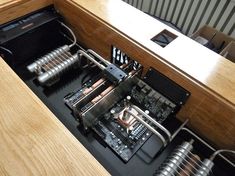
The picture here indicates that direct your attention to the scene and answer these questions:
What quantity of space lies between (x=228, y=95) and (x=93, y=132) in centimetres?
46

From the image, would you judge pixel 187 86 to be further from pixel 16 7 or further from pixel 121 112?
pixel 16 7

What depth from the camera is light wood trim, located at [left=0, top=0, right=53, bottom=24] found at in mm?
859

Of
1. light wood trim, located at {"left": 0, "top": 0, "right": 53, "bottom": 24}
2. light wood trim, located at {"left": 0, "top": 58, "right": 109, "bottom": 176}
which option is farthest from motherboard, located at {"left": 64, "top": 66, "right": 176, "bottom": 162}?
light wood trim, located at {"left": 0, "top": 0, "right": 53, "bottom": 24}

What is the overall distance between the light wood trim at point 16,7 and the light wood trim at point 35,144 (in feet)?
1.39

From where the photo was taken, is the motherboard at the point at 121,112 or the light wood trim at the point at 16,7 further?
the light wood trim at the point at 16,7

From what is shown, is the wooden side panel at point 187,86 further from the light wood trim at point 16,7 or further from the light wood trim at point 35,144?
the light wood trim at point 35,144

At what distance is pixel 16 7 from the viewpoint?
89 centimetres

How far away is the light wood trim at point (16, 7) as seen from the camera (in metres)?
0.86

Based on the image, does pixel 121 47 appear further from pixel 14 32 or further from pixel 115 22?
pixel 14 32

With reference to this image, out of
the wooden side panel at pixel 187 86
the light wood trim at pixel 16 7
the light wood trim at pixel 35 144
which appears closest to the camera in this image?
the light wood trim at pixel 35 144

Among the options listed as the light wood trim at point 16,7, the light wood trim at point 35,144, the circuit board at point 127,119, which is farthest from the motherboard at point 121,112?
the light wood trim at point 16,7

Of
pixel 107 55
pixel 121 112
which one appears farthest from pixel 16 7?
pixel 121 112

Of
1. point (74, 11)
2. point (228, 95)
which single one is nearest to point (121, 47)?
point (74, 11)

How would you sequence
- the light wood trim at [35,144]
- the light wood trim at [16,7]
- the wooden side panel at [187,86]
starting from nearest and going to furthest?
the light wood trim at [35,144] < the wooden side panel at [187,86] < the light wood trim at [16,7]
